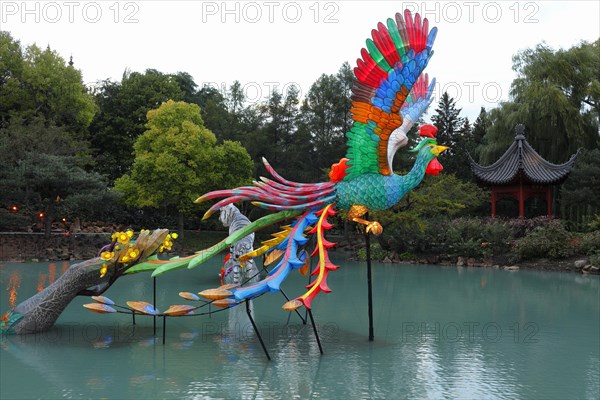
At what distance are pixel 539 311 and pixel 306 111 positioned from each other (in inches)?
760

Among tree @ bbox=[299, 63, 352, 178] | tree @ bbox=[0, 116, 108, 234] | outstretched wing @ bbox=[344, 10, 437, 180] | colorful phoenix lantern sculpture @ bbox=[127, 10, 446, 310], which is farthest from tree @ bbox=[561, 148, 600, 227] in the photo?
tree @ bbox=[0, 116, 108, 234]

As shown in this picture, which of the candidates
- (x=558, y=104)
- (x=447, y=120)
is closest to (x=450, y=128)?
(x=447, y=120)

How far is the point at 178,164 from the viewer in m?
21.9

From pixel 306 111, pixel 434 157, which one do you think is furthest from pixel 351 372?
pixel 306 111

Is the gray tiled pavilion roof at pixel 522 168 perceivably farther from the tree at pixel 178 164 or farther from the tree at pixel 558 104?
the tree at pixel 178 164

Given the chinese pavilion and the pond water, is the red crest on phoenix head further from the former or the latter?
the chinese pavilion

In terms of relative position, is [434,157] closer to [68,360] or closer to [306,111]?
[68,360]

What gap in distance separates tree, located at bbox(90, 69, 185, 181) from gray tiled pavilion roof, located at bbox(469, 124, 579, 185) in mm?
14565

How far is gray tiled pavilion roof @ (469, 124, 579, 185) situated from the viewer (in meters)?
19.0

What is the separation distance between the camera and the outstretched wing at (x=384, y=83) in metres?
6.06

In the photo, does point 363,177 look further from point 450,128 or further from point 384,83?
point 450,128

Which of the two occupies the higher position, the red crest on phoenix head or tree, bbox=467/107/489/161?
tree, bbox=467/107/489/161

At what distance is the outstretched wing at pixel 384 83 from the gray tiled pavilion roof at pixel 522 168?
1378cm

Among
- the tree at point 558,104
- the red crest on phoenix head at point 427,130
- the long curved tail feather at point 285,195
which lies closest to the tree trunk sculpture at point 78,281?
the long curved tail feather at point 285,195
